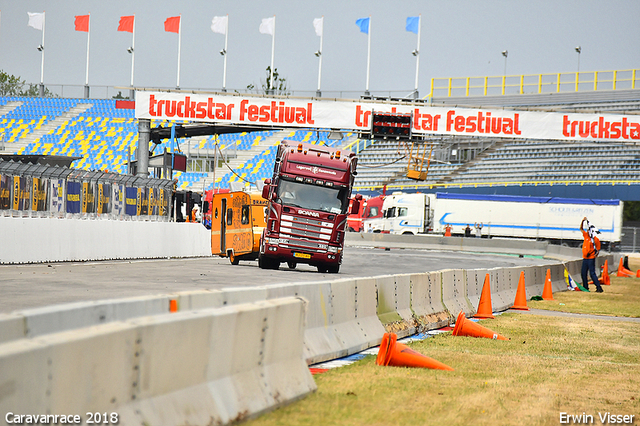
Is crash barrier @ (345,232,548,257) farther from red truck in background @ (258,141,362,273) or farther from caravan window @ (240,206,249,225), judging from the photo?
red truck in background @ (258,141,362,273)

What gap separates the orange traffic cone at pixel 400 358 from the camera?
8.61 metres

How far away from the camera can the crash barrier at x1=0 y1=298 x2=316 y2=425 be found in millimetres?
3988

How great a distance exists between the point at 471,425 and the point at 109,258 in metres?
19.7

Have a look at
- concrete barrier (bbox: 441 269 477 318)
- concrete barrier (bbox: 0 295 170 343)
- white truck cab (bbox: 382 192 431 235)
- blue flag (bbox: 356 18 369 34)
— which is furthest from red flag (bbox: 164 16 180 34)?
concrete barrier (bbox: 0 295 170 343)

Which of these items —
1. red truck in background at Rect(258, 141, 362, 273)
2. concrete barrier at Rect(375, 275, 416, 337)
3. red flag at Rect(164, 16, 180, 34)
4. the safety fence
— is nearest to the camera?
concrete barrier at Rect(375, 275, 416, 337)

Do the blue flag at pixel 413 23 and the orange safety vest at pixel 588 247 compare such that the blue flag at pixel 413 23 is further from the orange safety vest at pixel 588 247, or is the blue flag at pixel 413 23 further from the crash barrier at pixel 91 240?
the orange safety vest at pixel 588 247

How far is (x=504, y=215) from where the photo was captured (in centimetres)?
5962

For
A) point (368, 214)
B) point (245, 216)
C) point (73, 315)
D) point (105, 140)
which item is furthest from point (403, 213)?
point (73, 315)

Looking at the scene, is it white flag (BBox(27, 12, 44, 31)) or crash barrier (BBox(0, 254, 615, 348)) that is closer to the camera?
crash barrier (BBox(0, 254, 615, 348))

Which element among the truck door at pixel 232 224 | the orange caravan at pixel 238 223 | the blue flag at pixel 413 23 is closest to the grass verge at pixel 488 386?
the orange caravan at pixel 238 223

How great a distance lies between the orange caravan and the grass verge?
15866 millimetres

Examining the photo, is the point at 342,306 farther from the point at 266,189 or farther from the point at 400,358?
the point at 266,189

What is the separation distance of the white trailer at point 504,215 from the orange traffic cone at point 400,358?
50108 mm

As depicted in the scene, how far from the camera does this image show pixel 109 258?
2430 centimetres
